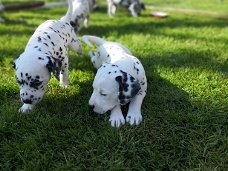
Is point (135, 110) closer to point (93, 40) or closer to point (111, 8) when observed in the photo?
point (93, 40)

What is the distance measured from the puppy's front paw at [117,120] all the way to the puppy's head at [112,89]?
5.1 inches

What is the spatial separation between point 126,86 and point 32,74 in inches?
45.4

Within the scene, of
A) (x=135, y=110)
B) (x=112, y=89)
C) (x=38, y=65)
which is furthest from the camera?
(x=135, y=110)

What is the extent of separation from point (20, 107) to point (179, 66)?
2847 mm

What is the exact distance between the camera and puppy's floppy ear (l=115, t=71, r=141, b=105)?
392 centimetres

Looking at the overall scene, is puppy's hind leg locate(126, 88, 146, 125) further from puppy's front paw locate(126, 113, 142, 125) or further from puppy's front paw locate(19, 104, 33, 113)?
puppy's front paw locate(19, 104, 33, 113)

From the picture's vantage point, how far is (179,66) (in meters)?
5.83

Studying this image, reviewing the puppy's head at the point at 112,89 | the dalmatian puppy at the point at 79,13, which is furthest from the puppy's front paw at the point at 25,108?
the dalmatian puppy at the point at 79,13

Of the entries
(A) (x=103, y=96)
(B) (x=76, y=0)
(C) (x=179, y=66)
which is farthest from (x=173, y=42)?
(A) (x=103, y=96)

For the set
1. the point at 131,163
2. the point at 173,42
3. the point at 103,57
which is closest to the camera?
the point at 131,163

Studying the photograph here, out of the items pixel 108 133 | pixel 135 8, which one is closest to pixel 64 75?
pixel 108 133

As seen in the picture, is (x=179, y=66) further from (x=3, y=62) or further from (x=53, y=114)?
(x=3, y=62)

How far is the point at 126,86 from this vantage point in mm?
3922

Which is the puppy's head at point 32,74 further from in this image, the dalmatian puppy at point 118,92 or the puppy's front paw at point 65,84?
the puppy's front paw at point 65,84
